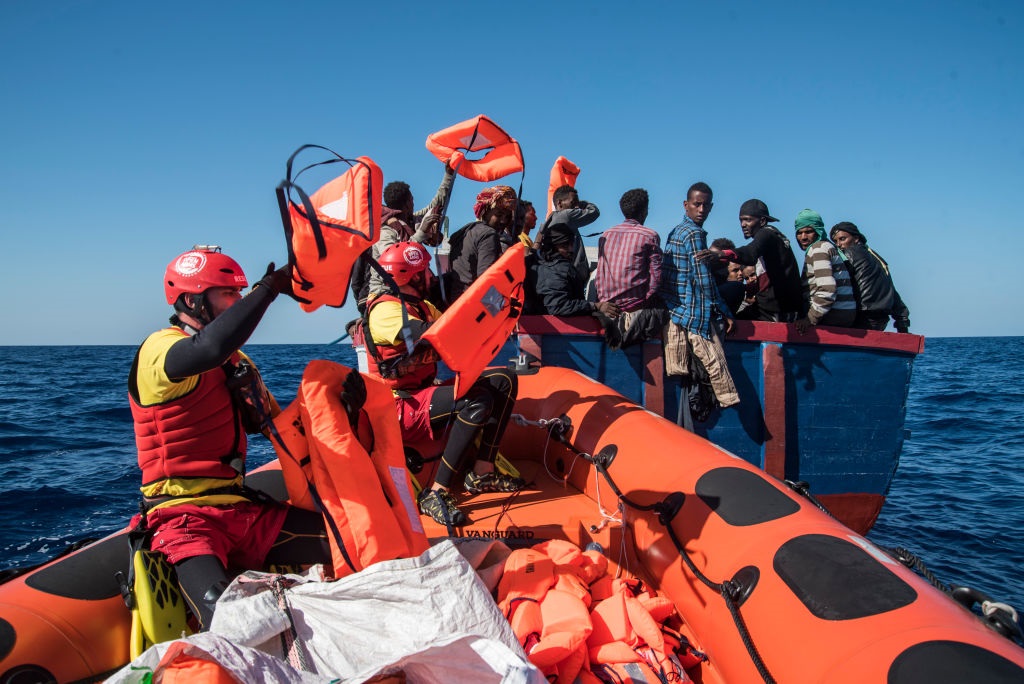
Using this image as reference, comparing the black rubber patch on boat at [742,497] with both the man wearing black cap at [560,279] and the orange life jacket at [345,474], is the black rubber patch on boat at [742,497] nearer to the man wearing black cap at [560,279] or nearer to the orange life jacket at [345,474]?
the orange life jacket at [345,474]

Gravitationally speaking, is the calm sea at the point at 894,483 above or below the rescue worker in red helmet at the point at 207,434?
below

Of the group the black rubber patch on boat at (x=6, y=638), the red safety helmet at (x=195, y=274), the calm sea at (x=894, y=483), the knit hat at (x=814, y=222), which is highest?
the knit hat at (x=814, y=222)

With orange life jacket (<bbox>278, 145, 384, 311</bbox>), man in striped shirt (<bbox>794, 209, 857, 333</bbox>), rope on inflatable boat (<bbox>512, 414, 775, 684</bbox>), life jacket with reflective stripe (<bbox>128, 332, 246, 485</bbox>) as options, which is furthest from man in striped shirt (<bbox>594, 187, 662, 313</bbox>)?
life jacket with reflective stripe (<bbox>128, 332, 246, 485</bbox>)

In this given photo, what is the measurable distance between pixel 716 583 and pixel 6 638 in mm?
2549

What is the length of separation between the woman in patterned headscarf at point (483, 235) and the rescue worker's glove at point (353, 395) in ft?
7.45

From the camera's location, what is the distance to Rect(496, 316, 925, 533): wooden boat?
5.53m

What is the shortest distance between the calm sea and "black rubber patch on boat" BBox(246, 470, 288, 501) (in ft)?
10.0

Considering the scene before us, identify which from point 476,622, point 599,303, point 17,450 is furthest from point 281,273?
point 17,450

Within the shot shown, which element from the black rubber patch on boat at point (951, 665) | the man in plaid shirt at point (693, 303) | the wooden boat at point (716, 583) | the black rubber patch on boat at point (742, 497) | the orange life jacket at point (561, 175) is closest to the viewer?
the black rubber patch on boat at point (951, 665)

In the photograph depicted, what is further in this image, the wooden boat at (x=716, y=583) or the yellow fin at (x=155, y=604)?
the yellow fin at (x=155, y=604)

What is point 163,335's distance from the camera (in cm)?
228

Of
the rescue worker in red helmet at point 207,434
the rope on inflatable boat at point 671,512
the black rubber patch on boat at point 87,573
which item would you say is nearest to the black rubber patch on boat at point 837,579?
the rope on inflatable boat at point 671,512

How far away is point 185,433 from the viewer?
7.64 feet

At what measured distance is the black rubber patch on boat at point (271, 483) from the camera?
337cm
